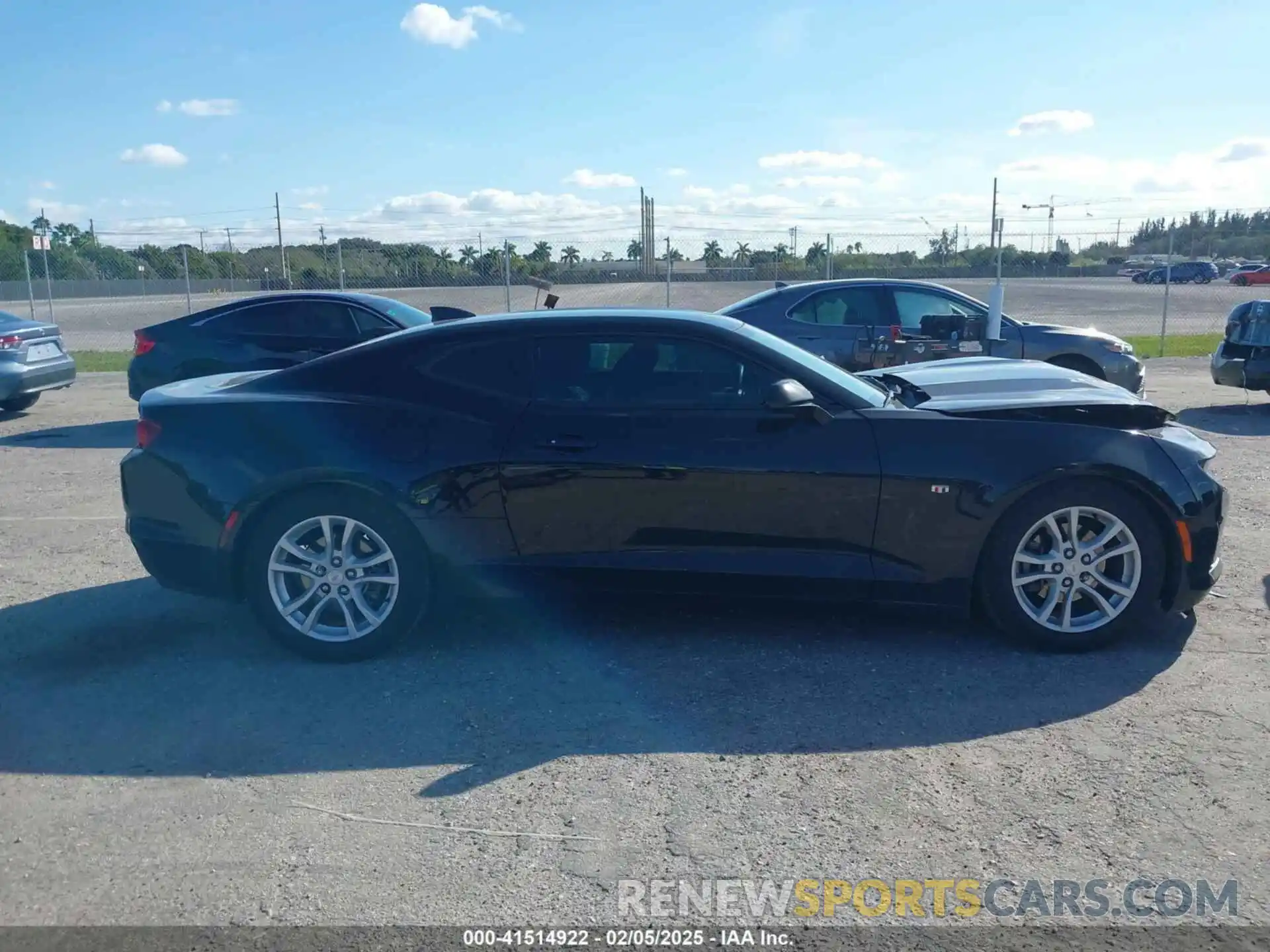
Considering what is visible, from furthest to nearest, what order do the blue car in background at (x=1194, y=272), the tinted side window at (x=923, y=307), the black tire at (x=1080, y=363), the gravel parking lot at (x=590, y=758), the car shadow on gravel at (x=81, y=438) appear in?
the blue car in background at (x=1194, y=272) < the black tire at (x=1080, y=363) < the tinted side window at (x=923, y=307) < the car shadow on gravel at (x=81, y=438) < the gravel parking lot at (x=590, y=758)

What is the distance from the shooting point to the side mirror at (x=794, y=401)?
4.92 m

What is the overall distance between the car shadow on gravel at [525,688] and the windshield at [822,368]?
109 centimetres

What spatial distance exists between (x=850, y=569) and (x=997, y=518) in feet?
2.20

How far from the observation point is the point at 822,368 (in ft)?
17.5

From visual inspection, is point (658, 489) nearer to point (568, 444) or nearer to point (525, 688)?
point (568, 444)

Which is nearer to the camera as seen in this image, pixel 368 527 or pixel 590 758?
pixel 590 758

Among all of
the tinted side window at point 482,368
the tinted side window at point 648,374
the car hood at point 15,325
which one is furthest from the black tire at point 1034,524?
the car hood at point 15,325

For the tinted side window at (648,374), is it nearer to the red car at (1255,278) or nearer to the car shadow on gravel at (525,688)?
the car shadow on gravel at (525,688)

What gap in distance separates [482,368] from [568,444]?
0.57 meters

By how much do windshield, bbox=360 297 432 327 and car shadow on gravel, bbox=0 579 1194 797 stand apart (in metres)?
6.37

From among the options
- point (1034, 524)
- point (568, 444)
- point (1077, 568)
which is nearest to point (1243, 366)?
point (1077, 568)

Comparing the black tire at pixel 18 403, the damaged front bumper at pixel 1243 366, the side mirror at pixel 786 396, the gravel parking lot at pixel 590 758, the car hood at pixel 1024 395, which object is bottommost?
the gravel parking lot at pixel 590 758

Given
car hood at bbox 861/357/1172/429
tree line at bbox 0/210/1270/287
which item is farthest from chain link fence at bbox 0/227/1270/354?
car hood at bbox 861/357/1172/429

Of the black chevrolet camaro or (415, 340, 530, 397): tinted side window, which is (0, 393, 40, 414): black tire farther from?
(415, 340, 530, 397): tinted side window
